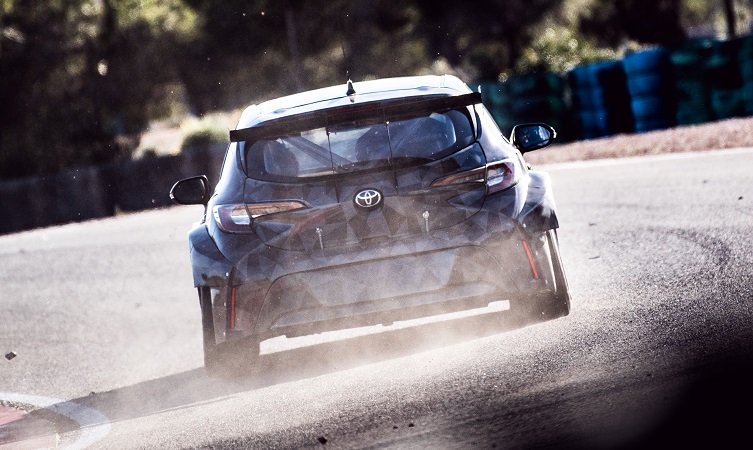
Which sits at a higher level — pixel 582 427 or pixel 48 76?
pixel 48 76

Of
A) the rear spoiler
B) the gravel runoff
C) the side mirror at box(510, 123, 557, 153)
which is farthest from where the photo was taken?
the gravel runoff

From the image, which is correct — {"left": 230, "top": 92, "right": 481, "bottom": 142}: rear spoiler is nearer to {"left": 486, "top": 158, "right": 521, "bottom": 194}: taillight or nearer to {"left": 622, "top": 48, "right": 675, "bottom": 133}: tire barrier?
{"left": 486, "top": 158, "right": 521, "bottom": 194}: taillight

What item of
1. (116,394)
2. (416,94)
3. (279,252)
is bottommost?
(116,394)

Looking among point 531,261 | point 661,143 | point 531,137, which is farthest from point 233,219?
point 661,143

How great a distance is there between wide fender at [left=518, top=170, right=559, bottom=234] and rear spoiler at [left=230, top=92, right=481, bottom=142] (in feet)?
2.18

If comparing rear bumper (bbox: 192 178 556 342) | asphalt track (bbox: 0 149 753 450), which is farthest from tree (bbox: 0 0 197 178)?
rear bumper (bbox: 192 178 556 342)

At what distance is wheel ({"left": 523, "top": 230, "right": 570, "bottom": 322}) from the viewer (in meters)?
7.40

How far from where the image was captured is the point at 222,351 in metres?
7.49

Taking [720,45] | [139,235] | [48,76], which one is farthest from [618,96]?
[48,76]

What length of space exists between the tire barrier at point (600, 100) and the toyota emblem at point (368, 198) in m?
18.0

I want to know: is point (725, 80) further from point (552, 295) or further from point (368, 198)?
point (368, 198)

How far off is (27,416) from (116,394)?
2.31 ft

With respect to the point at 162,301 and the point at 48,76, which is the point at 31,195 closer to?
the point at 48,76

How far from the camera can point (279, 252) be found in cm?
713
